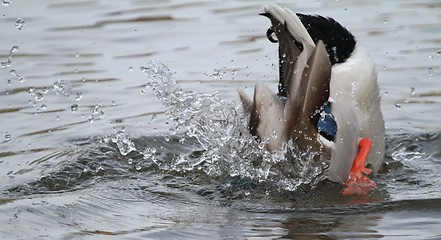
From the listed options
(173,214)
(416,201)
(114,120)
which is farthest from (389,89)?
(173,214)

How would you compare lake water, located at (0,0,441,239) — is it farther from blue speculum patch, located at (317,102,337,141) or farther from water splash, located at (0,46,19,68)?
blue speculum patch, located at (317,102,337,141)

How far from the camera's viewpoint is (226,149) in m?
5.40

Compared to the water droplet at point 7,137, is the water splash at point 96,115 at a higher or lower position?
lower

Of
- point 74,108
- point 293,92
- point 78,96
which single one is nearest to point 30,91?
point 78,96

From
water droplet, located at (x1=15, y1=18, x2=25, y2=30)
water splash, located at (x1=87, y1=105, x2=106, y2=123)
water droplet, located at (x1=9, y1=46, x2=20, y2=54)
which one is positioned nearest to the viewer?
water splash, located at (x1=87, y1=105, x2=106, y2=123)

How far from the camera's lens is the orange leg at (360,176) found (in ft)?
16.3

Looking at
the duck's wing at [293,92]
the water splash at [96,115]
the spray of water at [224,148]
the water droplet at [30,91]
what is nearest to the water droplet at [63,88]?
the water droplet at [30,91]

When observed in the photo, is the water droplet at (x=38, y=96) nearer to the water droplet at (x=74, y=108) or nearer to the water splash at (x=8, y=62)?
the water droplet at (x=74, y=108)

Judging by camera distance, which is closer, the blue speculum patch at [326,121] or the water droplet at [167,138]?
the blue speculum patch at [326,121]

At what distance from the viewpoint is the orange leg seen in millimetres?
4973

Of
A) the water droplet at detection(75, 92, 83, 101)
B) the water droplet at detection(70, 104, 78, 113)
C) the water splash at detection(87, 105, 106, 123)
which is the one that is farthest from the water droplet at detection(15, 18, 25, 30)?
the water splash at detection(87, 105, 106, 123)

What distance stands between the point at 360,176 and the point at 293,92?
2.00 feet

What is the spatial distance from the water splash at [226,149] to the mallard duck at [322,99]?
8 cm

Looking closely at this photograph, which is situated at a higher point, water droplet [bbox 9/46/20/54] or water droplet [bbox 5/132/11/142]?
water droplet [bbox 9/46/20/54]
